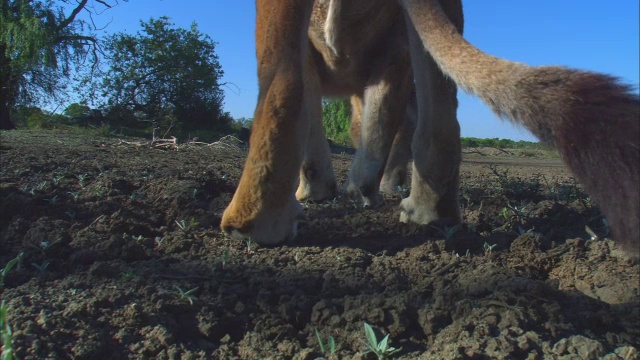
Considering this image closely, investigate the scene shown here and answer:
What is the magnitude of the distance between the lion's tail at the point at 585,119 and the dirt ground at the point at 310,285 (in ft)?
1.45

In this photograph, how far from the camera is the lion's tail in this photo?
5.69 feet

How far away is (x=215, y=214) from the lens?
3.65 metres

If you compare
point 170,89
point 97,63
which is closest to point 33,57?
point 97,63

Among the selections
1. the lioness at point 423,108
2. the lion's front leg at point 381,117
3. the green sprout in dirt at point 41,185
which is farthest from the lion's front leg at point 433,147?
the green sprout in dirt at point 41,185

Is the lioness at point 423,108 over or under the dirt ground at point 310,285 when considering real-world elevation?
over

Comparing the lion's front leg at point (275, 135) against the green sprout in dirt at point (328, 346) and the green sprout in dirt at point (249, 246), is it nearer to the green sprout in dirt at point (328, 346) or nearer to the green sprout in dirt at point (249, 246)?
the green sprout in dirt at point (249, 246)

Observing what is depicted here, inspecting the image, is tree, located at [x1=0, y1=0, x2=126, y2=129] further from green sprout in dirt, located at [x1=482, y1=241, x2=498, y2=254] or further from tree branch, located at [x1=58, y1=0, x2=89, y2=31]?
green sprout in dirt, located at [x1=482, y1=241, x2=498, y2=254]

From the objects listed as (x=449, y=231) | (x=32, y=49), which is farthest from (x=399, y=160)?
(x=32, y=49)

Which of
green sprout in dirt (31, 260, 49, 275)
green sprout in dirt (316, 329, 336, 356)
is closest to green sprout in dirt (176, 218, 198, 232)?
green sprout in dirt (31, 260, 49, 275)

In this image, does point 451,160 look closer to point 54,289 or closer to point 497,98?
point 497,98

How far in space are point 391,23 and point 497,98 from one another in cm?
239

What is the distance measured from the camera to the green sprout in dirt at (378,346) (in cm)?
189

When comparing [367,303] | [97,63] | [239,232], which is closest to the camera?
[367,303]

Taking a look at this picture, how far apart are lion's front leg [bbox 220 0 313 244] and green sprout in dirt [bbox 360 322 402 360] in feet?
3.91
